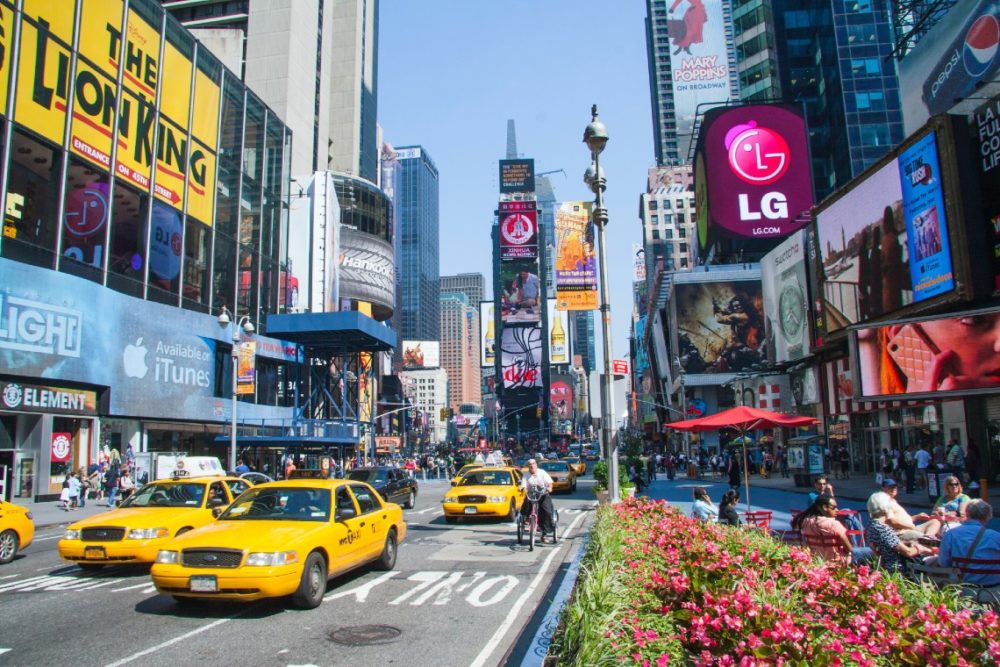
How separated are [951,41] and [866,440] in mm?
20023

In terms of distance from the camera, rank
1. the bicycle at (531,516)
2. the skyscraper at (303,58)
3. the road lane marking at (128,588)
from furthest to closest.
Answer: the skyscraper at (303,58) → the bicycle at (531,516) → the road lane marking at (128,588)

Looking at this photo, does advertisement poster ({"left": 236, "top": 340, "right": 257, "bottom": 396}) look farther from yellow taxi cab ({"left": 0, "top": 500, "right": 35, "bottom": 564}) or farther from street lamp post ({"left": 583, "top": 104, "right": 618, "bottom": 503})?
street lamp post ({"left": 583, "top": 104, "right": 618, "bottom": 503})

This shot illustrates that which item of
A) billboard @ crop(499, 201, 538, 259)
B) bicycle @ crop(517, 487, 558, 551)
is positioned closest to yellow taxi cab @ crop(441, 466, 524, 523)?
bicycle @ crop(517, 487, 558, 551)

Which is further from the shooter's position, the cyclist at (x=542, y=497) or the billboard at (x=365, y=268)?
the billboard at (x=365, y=268)

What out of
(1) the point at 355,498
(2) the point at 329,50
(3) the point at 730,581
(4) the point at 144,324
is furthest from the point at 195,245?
(2) the point at 329,50

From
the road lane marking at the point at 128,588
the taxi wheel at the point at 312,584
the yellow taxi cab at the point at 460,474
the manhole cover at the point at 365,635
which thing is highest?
the yellow taxi cab at the point at 460,474

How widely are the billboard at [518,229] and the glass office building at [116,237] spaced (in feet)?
285

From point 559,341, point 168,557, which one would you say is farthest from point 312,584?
point 559,341

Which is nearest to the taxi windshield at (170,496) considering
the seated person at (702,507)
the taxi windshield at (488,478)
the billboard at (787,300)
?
the seated person at (702,507)

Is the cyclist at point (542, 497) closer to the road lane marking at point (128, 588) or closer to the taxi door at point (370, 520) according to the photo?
the taxi door at point (370, 520)

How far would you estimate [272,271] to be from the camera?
171 feet

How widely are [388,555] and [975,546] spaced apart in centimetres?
815

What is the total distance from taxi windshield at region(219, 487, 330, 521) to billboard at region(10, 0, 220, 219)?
26.1m

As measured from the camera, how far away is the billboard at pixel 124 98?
29.6 metres
